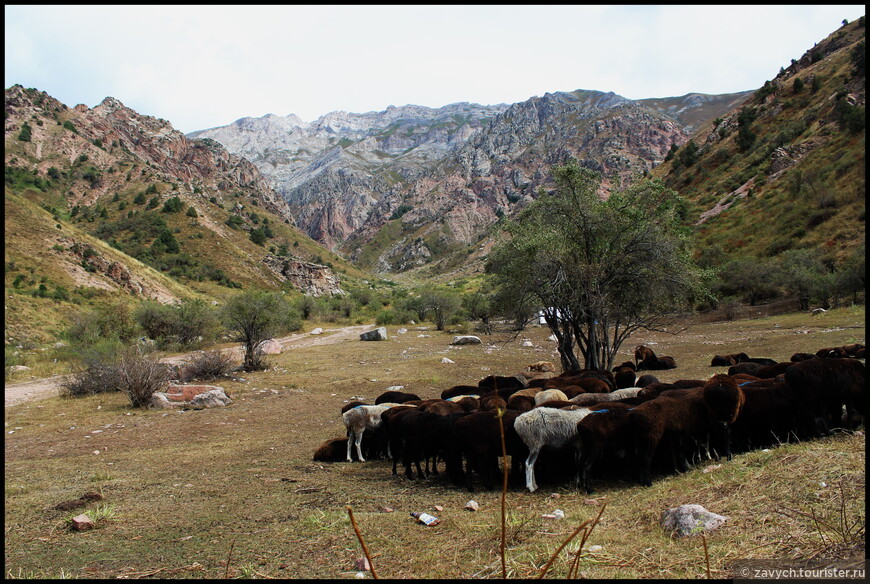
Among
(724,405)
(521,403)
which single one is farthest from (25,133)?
(724,405)

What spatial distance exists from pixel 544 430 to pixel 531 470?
25.3 inches

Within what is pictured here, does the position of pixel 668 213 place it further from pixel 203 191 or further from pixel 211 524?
pixel 203 191

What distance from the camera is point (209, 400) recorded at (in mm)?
15359

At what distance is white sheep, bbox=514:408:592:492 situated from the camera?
24.0 ft

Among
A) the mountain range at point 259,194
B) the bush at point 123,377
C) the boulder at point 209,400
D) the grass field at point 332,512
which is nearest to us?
the grass field at point 332,512

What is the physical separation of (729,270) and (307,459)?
3529cm

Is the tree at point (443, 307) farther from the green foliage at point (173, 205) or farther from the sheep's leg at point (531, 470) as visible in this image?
the green foliage at point (173, 205)

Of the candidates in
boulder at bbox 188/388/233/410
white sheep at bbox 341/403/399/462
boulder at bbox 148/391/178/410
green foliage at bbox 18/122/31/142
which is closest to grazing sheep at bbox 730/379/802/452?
white sheep at bbox 341/403/399/462

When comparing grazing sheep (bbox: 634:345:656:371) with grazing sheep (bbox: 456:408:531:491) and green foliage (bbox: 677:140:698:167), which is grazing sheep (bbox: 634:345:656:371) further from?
green foliage (bbox: 677:140:698:167)

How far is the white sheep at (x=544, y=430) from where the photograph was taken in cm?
730

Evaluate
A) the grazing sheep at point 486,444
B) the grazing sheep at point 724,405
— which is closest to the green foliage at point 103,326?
the grazing sheep at point 486,444

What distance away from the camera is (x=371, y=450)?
10320mm

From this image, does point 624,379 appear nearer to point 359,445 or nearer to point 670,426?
point 670,426

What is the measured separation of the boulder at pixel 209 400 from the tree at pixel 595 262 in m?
10.4
